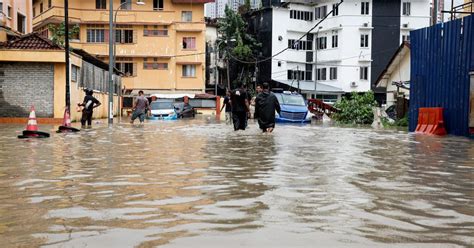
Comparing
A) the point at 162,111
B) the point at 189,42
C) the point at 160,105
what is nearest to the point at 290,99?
the point at 162,111

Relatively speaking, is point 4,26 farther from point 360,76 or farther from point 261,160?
point 360,76

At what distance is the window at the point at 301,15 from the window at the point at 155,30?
45.6 ft

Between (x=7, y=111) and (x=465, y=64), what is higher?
Answer: (x=465, y=64)

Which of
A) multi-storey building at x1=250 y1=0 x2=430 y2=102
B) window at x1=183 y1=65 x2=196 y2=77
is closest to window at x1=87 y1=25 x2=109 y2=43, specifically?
window at x1=183 y1=65 x2=196 y2=77

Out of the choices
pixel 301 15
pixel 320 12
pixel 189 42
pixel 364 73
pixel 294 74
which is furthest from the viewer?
pixel 301 15

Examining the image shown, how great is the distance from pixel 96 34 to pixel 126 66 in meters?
4.18

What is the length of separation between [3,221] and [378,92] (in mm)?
56653

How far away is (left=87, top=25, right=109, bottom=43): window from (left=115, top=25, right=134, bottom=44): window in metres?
1.28

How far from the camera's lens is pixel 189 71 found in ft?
188

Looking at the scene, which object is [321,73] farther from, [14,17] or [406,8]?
[14,17]

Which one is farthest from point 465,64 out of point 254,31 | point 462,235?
point 254,31

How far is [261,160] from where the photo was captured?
392 inches

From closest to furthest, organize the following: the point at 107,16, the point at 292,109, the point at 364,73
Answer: the point at 292,109 < the point at 107,16 < the point at 364,73

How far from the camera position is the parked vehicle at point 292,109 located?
31.0 m
